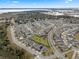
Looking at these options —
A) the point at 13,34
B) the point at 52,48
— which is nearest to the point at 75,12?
the point at 13,34

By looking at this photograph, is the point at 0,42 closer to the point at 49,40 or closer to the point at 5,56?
the point at 5,56

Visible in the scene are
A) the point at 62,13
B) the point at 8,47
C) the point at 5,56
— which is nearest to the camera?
the point at 5,56

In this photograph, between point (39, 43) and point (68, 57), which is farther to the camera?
point (39, 43)

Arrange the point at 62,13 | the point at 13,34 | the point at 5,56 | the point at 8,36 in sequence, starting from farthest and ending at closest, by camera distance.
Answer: the point at 62,13 → the point at 13,34 → the point at 8,36 → the point at 5,56

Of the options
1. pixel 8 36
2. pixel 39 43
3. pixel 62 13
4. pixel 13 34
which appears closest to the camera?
pixel 39 43

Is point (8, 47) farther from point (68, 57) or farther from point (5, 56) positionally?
point (68, 57)

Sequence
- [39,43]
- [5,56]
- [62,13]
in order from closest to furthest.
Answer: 1. [5,56]
2. [39,43]
3. [62,13]

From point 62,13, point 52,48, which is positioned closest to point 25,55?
point 52,48

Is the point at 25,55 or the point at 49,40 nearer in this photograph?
the point at 25,55
